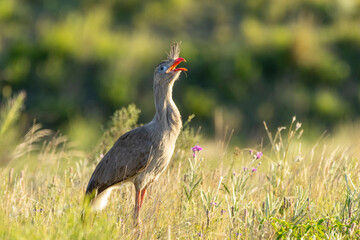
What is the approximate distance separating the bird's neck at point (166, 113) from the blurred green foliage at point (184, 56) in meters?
6.02

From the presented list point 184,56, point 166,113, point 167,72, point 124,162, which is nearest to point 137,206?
point 124,162

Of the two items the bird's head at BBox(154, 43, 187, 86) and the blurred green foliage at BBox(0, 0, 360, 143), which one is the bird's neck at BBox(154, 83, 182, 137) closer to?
the bird's head at BBox(154, 43, 187, 86)

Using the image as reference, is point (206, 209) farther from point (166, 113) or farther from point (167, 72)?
point (167, 72)

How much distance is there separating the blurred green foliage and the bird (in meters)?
5.99

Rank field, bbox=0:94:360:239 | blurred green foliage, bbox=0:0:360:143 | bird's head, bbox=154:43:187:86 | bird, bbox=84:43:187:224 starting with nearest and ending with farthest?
field, bbox=0:94:360:239, bird, bbox=84:43:187:224, bird's head, bbox=154:43:187:86, blurred green foliage, bbox=0:0:360:143

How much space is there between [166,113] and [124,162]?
0.51 meters

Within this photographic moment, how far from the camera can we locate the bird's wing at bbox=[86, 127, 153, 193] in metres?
4.26

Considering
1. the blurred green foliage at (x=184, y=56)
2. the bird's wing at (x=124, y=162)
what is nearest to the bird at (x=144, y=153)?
the bird's wing at (x=124, y=162)

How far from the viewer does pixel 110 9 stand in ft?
45.8

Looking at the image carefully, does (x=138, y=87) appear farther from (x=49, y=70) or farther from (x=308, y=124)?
(x=308, y=124)

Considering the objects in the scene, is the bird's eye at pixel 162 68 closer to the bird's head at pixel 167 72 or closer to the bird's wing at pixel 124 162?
the bird's head at pixel 167 72

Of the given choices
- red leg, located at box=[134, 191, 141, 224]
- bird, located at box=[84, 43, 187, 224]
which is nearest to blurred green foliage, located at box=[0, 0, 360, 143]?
bird, located at box=[84, 43, 187, 224]

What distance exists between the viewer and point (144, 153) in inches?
167

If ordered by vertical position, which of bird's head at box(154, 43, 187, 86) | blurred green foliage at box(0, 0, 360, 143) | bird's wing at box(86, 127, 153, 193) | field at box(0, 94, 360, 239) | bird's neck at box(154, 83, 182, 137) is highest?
blurred green foliage at box(0, 0, 360, 143)
